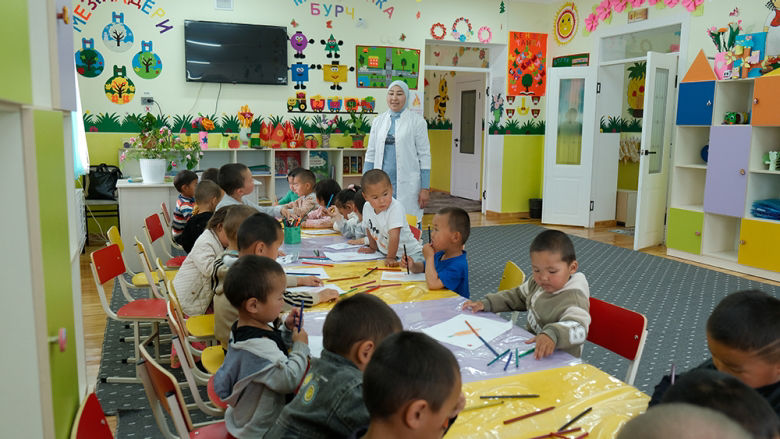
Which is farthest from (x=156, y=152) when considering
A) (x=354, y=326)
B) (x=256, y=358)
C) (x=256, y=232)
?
(x=354, y=326)

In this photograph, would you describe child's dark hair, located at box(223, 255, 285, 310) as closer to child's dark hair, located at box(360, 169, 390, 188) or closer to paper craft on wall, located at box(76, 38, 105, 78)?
child's dark hair, located at box(360, 169, 390, 188)

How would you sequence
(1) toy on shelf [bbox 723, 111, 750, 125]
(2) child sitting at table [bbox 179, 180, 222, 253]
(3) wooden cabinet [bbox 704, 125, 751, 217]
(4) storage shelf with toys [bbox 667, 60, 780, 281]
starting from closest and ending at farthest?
1. (2) child sitting at table [bbox 179, 180, 222, 253]
2. (4) storage shelf with toys [bbox 667, 60, 780, 281]
3. (3) wooden cabinet [bbox 704, 125, 751, 217]
4. (1) toy on shelf [bbox 723, 111, 750, 125]

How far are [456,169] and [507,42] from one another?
296cm

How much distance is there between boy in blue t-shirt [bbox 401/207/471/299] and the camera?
2570mm

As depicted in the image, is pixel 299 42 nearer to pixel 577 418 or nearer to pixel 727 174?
pixel 727 174

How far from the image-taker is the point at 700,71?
5.79 metres

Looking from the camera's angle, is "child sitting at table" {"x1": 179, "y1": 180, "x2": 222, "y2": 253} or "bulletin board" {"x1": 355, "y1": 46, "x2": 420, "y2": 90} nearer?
"child sitting at table" {"x1": 179, "y1": 180, "x2": 222, "y2": 253}

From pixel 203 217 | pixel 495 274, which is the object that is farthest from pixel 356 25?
pixel 203 217

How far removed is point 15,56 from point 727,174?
5877 millimetres

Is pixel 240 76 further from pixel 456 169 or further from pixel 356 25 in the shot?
pixel 456 169

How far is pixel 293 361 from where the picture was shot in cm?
167

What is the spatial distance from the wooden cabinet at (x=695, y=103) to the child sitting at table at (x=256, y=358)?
5.28 m

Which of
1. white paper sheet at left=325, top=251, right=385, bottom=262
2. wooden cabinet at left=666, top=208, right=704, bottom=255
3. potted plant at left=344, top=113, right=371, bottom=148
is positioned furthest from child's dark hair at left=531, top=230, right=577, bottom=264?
potted plant at left=344, top=113, right=371, bottom=148

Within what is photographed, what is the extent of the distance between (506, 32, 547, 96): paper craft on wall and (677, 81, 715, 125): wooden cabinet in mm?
2695
